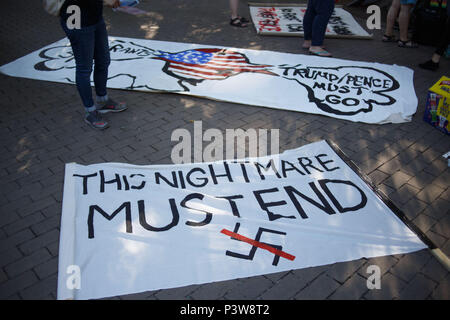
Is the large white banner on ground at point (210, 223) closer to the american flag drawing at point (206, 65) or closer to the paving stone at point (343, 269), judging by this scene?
the paving stone at point (343, 269)

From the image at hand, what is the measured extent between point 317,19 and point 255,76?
5.29 feet

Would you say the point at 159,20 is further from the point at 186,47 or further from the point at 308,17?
the point at 308,17

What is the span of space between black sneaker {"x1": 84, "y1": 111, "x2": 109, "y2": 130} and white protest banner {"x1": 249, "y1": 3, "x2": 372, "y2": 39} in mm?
A: 3955

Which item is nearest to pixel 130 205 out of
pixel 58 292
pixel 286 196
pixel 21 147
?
pixel 58 292

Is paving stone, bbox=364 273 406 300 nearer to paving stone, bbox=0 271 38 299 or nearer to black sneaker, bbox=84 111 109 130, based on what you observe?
paving stone, bbox=0 271 38 299

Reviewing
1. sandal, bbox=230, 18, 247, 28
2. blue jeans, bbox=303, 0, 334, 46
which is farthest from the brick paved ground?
sandal, bbox=230, 18, 247, 28

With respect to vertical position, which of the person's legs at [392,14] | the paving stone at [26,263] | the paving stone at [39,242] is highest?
the person's legs at [392,14]

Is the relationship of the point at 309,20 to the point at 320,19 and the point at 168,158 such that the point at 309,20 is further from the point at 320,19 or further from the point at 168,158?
the point at 168,158

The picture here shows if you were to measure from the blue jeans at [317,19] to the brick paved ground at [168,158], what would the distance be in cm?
46

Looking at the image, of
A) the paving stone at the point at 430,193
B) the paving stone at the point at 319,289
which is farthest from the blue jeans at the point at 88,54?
the paving stone at the point at 430,193

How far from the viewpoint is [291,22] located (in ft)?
24.9

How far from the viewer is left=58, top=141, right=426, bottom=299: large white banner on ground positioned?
260 centimetres

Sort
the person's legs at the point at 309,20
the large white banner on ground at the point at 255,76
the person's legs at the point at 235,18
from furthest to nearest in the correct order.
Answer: the person's legs at the point at 235,18
the person's legs at the point at 309,20
the large white banner on ground at the point at 255,76

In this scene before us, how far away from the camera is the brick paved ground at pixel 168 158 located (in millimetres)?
2531
